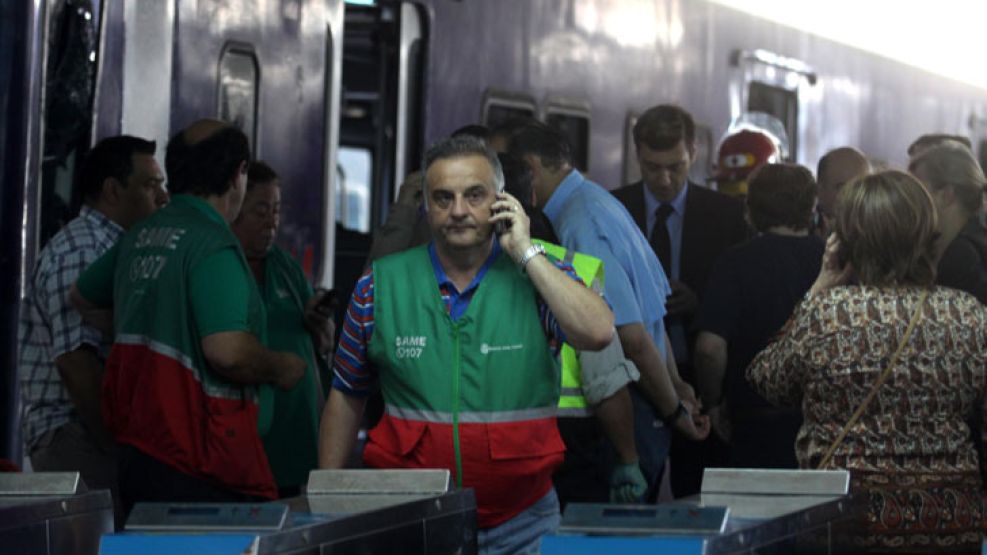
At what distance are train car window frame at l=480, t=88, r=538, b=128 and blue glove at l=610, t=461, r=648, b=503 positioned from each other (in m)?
3.86

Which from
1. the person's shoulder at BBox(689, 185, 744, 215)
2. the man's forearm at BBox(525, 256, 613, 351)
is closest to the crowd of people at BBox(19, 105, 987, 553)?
the man's forearm at BBox(525, 256, 613, 351)

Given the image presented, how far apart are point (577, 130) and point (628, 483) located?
16.6 ft

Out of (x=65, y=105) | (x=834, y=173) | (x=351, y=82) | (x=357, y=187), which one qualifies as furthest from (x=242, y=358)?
(x=357, y=187)

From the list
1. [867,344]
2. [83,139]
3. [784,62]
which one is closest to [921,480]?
[867,344]

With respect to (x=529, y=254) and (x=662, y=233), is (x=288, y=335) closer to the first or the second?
(x=662, y=233)

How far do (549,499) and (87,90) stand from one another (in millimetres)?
3030

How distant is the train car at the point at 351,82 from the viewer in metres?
6.82

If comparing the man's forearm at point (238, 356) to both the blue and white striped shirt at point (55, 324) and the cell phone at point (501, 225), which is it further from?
the cell phone at point (501, 225)

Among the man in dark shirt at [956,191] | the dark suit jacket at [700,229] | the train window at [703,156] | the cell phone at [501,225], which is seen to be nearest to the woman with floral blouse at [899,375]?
the cell phone at [501,225]

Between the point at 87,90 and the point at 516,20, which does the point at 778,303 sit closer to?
the point at 87,90

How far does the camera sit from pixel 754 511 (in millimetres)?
3557

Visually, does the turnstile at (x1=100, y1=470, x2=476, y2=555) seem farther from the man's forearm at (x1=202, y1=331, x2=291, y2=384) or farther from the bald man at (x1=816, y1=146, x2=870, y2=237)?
the bald man at (x1=816, y1=146, x2=870, y2=237)

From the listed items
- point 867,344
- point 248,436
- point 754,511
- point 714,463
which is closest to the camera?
point 754,511

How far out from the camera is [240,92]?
7551 mm
